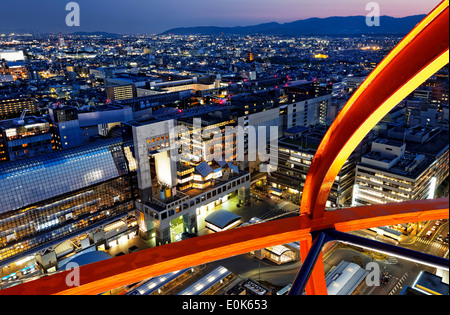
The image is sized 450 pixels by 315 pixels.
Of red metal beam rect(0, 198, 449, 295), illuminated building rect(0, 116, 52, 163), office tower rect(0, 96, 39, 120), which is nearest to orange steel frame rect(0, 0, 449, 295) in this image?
red metal beam rect(0, 198, 449, 295)

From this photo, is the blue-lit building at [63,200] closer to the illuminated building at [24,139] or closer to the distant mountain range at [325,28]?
the illuminated building at [24,139]

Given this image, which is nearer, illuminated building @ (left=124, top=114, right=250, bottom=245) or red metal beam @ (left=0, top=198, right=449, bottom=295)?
red metal beam @ (left=0, top=198, right=449, bottom=295)

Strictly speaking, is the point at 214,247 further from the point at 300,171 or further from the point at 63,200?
the point at 300,171

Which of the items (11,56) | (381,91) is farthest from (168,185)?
(11,56)

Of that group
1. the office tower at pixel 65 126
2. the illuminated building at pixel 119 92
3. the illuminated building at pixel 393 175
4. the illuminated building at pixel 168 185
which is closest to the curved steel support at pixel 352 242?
the illuminated building at pixel 168 185

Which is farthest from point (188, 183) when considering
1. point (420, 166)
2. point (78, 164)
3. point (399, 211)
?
point (399, 211)

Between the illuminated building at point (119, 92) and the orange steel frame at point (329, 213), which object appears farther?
the illuminated building at point (119, 92)

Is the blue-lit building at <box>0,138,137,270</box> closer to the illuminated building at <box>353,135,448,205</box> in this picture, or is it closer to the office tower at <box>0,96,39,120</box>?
the illuminated building at <box>353,135,448,205</box>
